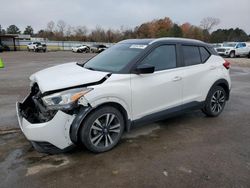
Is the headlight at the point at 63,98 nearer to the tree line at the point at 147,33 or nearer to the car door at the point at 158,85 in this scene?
the car door at the point at 158,85

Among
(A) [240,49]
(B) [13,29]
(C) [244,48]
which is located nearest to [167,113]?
(A) [240,49]

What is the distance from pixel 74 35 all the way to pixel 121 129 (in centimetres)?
6876

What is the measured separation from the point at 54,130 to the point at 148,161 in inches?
53.3

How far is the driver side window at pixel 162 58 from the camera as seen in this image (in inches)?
144

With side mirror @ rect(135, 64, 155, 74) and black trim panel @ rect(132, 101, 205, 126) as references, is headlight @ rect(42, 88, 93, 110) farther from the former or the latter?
black trim panel @ rect(132, 101, 205, 126)

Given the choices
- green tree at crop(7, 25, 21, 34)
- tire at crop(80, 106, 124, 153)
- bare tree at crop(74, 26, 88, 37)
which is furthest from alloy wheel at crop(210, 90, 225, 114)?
green tree at crop(7, 25, 21, 34)

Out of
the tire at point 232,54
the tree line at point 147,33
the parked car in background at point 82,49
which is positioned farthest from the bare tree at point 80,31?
the tire at point 232,54

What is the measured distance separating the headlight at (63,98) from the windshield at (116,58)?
2.47 ft

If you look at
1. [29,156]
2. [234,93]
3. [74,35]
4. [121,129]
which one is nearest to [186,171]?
[121,129]

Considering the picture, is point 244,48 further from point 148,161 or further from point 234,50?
point 148,161

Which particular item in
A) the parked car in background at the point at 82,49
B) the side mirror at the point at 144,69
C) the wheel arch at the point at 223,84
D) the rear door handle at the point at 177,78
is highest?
the parked car in background at the point at 82,49

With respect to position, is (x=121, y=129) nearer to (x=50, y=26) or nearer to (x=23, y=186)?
(x=23, y=186)

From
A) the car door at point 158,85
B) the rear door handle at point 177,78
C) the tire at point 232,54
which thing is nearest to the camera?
the car door at point 158,85

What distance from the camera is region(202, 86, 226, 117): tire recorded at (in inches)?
181
